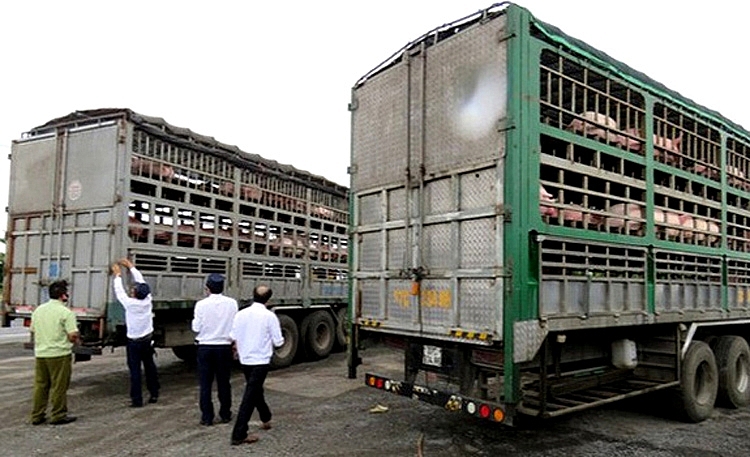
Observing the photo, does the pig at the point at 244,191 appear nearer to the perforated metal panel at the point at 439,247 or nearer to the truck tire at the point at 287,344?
the truck tire at the point at 287,344

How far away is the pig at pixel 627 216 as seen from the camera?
555 centimetres

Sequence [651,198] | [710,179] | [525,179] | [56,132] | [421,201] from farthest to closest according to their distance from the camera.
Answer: [56,132] < [710,179] < [651,198] < [421,201] < [525,179]

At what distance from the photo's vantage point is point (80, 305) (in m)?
7.57

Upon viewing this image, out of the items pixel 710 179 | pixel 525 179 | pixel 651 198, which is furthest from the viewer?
pixel 710 179

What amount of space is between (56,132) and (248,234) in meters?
3.21

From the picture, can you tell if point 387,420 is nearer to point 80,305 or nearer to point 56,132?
point 80,305

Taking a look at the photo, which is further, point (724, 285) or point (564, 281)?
point (724, 285)

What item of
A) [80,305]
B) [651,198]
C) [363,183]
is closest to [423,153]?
[363,183]

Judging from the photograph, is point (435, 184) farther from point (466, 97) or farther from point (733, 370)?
point (733, 370)

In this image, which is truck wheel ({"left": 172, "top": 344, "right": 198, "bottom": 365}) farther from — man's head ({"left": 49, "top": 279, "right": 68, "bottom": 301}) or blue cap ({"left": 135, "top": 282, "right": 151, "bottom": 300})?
man's head ({"left": 49, "top": 279, "right": 68, "bottom": 301})

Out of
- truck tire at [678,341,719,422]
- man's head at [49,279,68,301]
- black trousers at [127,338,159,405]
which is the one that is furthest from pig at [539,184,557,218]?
man's head at [49,279,68,301]

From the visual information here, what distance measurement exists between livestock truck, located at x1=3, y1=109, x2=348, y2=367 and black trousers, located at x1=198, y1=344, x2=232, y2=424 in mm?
1737

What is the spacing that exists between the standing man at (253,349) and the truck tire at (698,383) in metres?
4.49

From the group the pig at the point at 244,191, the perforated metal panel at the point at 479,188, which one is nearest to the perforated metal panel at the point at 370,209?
the perforated metal panel at the point at 479,188
